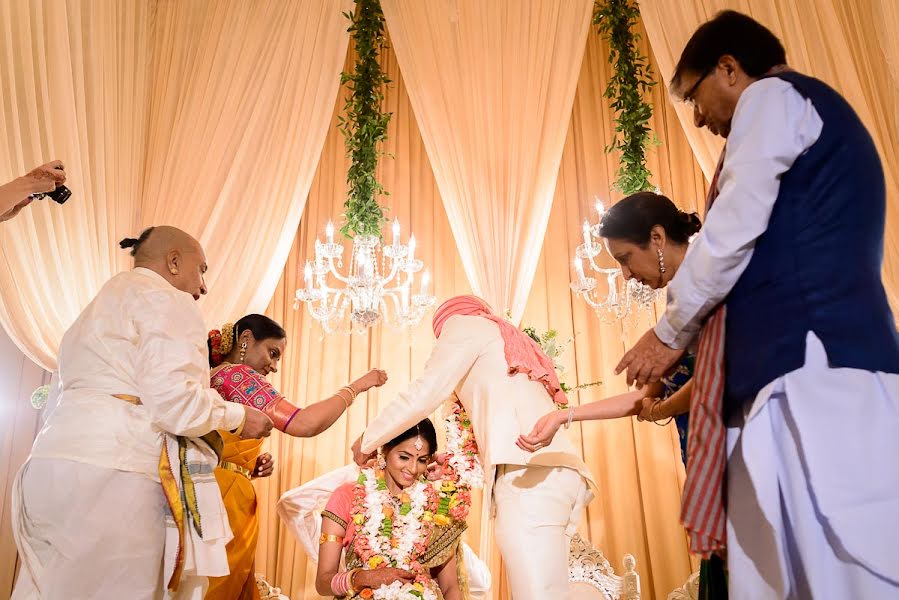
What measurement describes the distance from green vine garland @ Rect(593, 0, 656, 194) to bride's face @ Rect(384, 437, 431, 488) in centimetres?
247

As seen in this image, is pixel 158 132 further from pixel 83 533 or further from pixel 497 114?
pixel 83 533

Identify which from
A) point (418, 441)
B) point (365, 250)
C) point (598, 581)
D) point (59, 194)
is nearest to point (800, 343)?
point (418, 441)

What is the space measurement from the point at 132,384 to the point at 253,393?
2.13 feet

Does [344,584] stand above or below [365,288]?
below

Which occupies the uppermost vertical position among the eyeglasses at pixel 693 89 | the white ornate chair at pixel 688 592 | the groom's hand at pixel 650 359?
the eyeglasses at pixel 693 89

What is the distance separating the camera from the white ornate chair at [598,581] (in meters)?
3.70

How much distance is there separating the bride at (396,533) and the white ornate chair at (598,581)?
85 cm

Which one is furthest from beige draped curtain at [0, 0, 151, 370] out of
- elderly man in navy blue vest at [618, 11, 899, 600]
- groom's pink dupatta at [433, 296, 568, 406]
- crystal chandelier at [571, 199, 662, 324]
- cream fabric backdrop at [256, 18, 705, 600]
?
elderly man in navy blue vest at [618, 11, 899, 600]

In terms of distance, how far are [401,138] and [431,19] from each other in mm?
1018

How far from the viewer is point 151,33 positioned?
558 centimetres

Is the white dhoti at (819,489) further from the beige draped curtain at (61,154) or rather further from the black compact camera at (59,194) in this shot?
the beige draped curtain at (61,154)

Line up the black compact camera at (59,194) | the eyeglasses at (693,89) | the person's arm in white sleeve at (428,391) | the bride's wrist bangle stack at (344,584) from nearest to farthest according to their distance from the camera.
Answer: the eyeglasses at (693,89) → the black compact camera at (59,194) → the person's arm in white sleeve at (428,391) → the bride's wrist bangle stack at (344,584)

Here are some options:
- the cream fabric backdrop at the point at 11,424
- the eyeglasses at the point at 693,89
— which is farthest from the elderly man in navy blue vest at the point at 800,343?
the cream fabric backdrop at the point at 11,424

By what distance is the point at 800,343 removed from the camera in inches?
48.5
